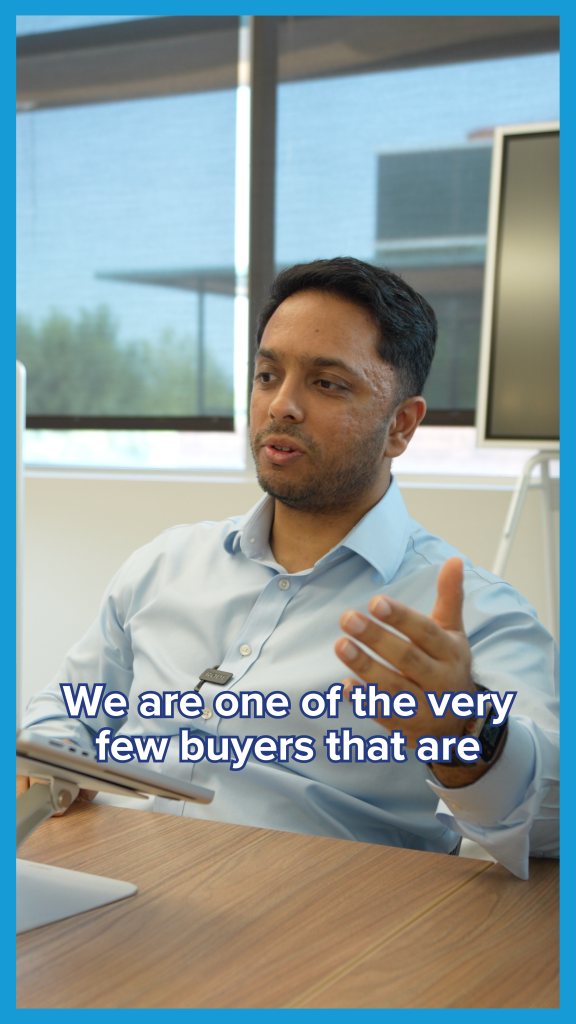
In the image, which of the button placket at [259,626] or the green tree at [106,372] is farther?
the green tree at [106,372]

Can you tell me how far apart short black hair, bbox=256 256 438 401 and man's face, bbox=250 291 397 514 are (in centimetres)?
2

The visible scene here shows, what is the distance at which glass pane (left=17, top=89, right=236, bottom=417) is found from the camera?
324cm

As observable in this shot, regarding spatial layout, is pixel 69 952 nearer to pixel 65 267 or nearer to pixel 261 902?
pixel 261 902

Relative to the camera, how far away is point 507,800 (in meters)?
0.87

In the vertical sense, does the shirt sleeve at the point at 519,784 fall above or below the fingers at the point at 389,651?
below

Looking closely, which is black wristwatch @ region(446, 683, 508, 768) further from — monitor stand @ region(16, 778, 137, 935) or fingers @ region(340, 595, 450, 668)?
monitor stand @ region(16, 778, 137, 935)

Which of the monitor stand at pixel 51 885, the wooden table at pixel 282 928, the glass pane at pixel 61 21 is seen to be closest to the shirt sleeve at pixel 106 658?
the wooden table at pixel 282 928

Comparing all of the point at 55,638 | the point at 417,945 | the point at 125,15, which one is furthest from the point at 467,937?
the point at 125,15

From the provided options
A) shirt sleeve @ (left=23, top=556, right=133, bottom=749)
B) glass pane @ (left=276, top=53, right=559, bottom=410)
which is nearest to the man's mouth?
shirt sleeve @ (left=23, top=556, right=133, bottom=749)

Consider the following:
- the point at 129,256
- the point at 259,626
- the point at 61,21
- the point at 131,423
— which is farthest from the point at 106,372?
the point at 259,626

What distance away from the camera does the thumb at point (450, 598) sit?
79cm

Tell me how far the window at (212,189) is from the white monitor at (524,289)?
533 mm

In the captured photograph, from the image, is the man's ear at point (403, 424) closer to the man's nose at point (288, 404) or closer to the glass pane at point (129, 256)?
the man's nose at point (288, 404)

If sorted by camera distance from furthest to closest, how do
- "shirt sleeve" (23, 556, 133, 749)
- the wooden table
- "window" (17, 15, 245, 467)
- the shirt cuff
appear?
"window" (17, 15, 245, 467) → "shirt sleeve" (23, 556, 133, 749) → the shirt cuff → the wooden table
